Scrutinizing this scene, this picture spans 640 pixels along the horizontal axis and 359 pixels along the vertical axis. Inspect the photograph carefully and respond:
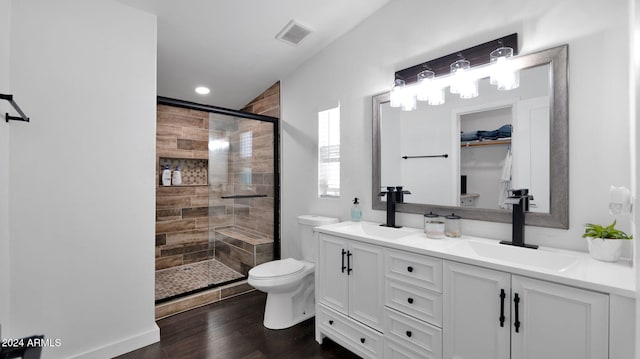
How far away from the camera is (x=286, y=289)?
2330 millimetres

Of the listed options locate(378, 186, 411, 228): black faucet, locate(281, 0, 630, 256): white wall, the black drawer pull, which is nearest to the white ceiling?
locate(281, 0, 630, 256): white wall

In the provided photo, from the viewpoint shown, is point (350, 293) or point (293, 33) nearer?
point (350, 293)

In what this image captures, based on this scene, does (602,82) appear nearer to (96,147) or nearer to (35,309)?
(96,147)

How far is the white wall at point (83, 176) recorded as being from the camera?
1710 millimetres

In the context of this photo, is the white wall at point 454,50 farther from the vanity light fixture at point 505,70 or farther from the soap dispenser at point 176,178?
the soap dispenser at point 176,178

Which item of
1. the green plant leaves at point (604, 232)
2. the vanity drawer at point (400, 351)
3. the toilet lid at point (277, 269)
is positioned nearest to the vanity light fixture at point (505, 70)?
the green plant leaves at point (604, 232)

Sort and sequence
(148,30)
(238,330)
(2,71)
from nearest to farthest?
(2,71), (148,30), (238,330)

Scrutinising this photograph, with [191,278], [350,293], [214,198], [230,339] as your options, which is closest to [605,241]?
[350,293]

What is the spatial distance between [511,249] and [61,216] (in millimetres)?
2696

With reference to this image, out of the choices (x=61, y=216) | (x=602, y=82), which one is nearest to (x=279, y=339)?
(x=61, y=216)

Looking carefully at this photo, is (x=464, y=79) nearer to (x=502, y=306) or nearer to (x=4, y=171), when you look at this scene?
(x=502, y=306)

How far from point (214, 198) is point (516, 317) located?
106 inches

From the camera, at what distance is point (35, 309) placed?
1733mm

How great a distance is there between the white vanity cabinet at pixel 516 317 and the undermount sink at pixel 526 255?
0.19 m
